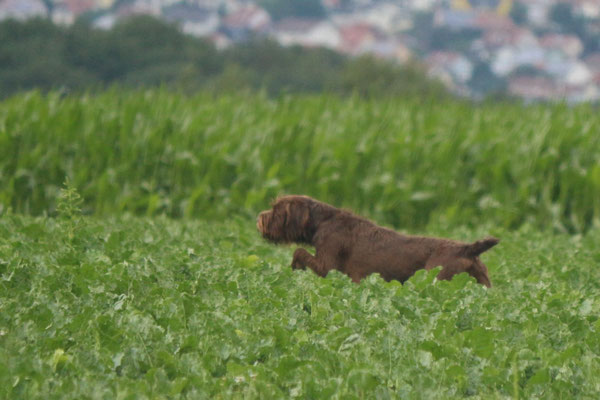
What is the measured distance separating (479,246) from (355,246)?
972 millimetres

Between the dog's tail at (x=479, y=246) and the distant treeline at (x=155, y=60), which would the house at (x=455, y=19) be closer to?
the distant treeline at (x=155, y=60)

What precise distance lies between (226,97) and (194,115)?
173cm

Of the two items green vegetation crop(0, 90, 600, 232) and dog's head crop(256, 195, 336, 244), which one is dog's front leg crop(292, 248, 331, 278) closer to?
dog's head crop(256, 195, 336, 244)

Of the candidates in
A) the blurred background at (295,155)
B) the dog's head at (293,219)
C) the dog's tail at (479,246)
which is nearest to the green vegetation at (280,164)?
the blurred background at (295,155)

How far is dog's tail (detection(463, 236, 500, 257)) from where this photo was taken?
5.31 meters

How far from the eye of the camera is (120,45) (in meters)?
53.6

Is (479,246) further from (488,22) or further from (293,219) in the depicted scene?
(488,22)

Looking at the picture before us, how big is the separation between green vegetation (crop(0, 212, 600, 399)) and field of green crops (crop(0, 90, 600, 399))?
0.01 m

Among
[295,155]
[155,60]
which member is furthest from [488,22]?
[295,155]

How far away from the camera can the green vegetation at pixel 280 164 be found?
431 inches

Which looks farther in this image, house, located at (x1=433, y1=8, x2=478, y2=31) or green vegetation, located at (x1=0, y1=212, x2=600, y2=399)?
house, located at (x1=433, y1=8, x2=478, y2=31)

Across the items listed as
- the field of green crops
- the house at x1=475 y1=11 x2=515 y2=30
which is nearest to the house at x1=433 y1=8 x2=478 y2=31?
the house at x1=475 y1=11 x2=515 y2=30

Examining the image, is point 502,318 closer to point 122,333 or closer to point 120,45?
point 122,333

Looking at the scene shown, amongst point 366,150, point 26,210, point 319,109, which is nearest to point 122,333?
point 26,210
